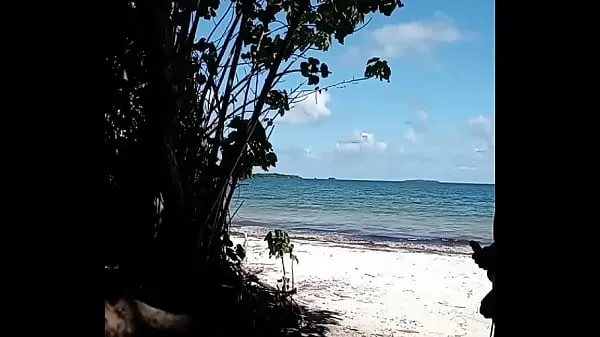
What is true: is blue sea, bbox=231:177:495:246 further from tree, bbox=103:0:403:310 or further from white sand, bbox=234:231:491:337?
tree, bbox=103:0:403:310

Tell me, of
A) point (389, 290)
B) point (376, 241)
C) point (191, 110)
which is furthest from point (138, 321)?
point (376, 241)

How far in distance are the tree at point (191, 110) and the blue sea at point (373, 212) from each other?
3363mm

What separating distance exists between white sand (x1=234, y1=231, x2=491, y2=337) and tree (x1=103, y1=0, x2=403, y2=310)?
89 cm

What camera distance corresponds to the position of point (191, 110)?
6.93 ft

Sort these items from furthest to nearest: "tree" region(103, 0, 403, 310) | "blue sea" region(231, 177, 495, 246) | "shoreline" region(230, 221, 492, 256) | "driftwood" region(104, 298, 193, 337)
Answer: "blue sea" region(231, 177, 495, 246) < "shoreline" region(230, 221, 492, 256) < "tree" region(103, 0, 403, 310) < "driftwood" region(104, 298, 193, 337)

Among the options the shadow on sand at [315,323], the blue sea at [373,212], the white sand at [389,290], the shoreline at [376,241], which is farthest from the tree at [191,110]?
the shoreline at [376,241]

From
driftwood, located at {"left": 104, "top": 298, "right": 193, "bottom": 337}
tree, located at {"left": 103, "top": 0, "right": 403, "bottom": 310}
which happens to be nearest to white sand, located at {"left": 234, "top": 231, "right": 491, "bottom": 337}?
tree, located at {"left": 103, "top": 0, "right": 403, "bottom": 310}

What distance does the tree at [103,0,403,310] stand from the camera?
5.88 ft

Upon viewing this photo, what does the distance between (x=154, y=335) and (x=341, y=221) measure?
904 cm

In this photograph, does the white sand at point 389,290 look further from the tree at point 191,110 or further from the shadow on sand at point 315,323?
the tree at point 191,110

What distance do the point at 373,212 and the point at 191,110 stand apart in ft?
33.0
